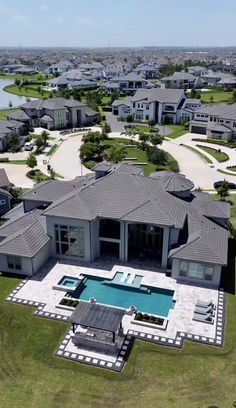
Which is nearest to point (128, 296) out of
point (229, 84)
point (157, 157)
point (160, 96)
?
point (157, 157)

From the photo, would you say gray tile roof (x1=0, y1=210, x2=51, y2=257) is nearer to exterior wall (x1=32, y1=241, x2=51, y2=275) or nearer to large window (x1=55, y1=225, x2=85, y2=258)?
exterior wall (x1=32, y1=241, x2=51, y2=275)

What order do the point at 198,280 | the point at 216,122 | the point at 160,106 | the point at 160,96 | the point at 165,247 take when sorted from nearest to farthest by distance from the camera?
the point at 198,280 < the point at 165,247 < the point at 216,122 < the point at 160,106 < the point at 160,96

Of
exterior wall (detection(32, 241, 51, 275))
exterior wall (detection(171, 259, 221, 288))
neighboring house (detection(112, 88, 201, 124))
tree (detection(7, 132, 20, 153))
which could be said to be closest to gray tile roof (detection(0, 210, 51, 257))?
exterior wall (detection(32, 241, 51, 275))

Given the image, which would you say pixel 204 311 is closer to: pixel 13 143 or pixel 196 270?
pixel 196 270

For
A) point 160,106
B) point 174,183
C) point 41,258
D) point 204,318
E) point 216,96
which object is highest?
point 174,183

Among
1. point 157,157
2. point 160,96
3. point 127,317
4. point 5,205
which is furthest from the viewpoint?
point 160,96

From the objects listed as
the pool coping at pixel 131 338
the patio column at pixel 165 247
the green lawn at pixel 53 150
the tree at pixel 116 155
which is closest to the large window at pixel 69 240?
the pool coping at pixel 131 338
